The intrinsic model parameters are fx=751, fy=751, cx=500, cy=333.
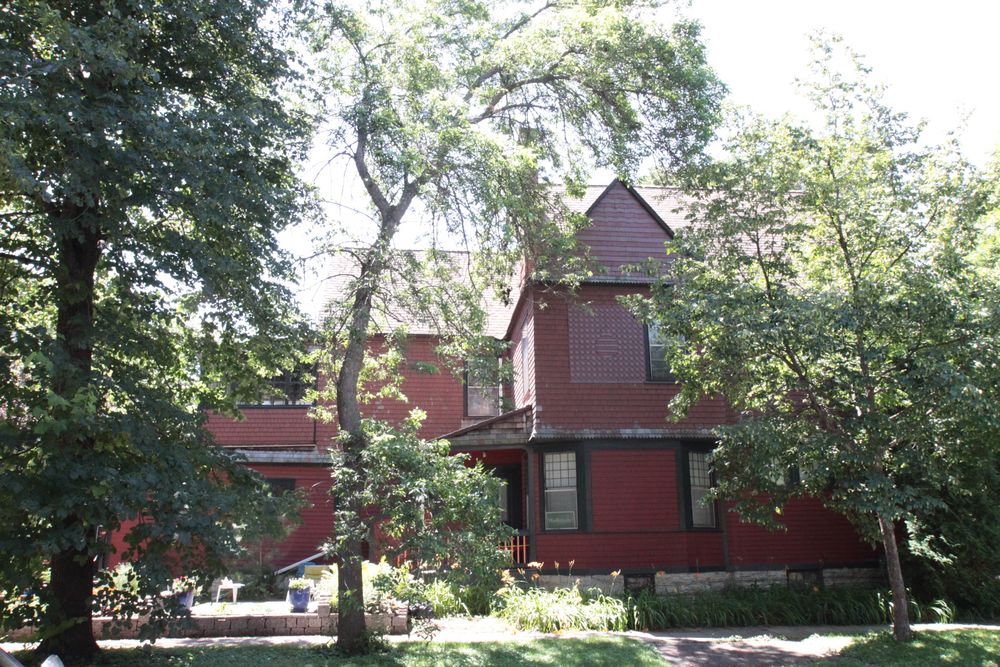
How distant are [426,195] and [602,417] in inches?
250

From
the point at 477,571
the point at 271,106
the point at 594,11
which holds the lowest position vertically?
the point at 477,571

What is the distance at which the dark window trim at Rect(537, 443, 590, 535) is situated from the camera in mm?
15539

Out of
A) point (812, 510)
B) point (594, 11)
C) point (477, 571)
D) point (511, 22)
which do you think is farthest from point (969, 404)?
point (511, 22)

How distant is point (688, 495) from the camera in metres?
15.9

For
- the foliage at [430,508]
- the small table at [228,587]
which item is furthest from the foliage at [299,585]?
the foliage at [430,508]

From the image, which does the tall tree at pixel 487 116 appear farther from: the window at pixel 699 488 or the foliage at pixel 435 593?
the window at pixel 699 488

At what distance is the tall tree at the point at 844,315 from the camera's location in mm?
9883

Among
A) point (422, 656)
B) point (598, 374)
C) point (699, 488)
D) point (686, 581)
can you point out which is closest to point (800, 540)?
point (699, 488)

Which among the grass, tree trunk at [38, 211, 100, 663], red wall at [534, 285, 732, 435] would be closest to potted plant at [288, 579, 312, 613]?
the grass

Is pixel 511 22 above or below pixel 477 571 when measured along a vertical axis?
above

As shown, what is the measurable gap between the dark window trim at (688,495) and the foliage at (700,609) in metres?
1.59

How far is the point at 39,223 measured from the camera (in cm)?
902

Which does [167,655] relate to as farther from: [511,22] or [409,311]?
[511,22]

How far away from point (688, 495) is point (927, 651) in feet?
19.0
